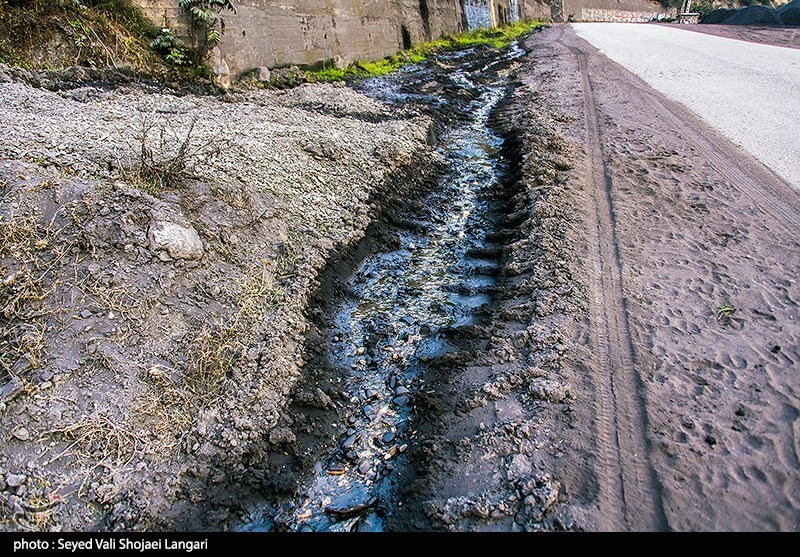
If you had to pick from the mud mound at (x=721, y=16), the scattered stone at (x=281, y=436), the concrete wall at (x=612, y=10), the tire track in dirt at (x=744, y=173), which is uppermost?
the concrete wall at (x=612, y=10)

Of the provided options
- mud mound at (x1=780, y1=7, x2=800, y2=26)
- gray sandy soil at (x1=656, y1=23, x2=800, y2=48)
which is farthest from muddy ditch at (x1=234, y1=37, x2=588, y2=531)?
mud mound at (x1=780, y1=7, x2=800, y2=26)

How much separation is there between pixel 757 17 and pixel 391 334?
34142mm

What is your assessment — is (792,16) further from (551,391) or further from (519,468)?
(519,468)

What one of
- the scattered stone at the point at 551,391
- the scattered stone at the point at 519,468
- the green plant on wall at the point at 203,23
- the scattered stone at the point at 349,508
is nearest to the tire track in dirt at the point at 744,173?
the scattered stone at the point at 551,391

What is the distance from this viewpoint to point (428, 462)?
405cm

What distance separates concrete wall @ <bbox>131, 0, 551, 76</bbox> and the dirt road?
794 cm

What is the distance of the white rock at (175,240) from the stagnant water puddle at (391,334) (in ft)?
5.47

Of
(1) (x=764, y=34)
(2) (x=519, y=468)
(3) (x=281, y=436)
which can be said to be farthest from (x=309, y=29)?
(1) (x=764, y=34)

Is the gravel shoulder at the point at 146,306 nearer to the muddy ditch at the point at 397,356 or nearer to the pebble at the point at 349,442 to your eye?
the muddy ditch at the point at 397,356

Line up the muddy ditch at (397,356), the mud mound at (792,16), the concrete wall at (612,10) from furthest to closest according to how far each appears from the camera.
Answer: the concrete wall at (612,10), the mud mound at (792,16), the muddy ditch at (397,356)

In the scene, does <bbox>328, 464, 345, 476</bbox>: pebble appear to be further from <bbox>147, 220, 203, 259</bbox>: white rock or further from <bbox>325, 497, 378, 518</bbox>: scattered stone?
<bbox>147, 220, 203, 259</bbox>: white rock

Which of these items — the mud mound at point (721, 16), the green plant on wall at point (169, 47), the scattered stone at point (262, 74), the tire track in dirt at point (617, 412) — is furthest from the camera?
the mud mound at point (721, 16)

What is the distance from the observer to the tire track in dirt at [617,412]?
330 centimetres
